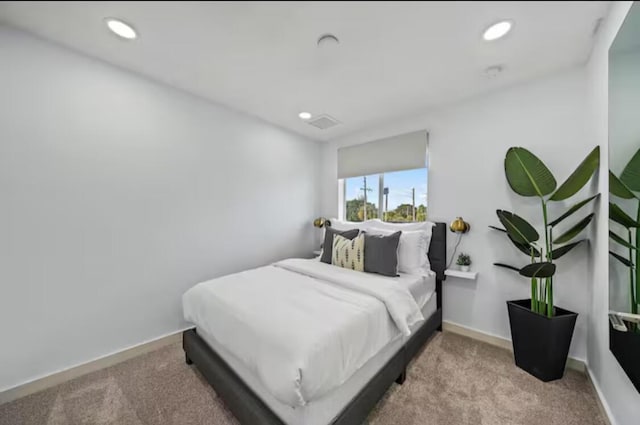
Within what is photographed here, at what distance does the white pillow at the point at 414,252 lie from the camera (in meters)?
2.38

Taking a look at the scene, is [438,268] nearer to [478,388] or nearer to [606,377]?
[478,388]

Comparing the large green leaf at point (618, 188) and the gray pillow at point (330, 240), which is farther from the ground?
the large green leaf at point (618, 188)

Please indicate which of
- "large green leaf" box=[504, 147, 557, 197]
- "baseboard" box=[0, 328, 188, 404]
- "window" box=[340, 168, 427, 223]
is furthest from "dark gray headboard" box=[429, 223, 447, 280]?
"baseboard" box=[0, 328, 188, 404]

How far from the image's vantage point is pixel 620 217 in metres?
1.35

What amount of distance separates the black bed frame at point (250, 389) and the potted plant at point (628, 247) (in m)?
1.13

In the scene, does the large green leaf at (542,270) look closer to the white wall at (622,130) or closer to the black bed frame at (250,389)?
the white wall at (622,130)

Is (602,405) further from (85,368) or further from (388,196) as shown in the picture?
(85,368)

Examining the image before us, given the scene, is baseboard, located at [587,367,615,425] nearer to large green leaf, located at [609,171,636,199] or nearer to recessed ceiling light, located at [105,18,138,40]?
large green leaf, located at [609,171,636,199]

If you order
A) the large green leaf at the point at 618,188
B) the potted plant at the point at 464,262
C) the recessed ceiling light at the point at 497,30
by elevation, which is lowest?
the potted plant at the point at 464,262

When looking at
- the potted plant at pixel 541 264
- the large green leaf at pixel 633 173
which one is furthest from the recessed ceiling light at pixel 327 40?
the large green leaf at pixel 633 173

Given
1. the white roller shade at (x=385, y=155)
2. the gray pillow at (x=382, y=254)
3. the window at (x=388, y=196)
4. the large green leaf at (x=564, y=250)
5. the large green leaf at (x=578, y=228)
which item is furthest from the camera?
the window at (x=388, y=196)

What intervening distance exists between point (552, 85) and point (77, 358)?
448 centimetres

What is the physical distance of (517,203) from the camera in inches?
86.6

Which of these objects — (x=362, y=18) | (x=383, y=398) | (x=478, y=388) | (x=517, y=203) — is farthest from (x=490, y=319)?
(x=362, y=18)
